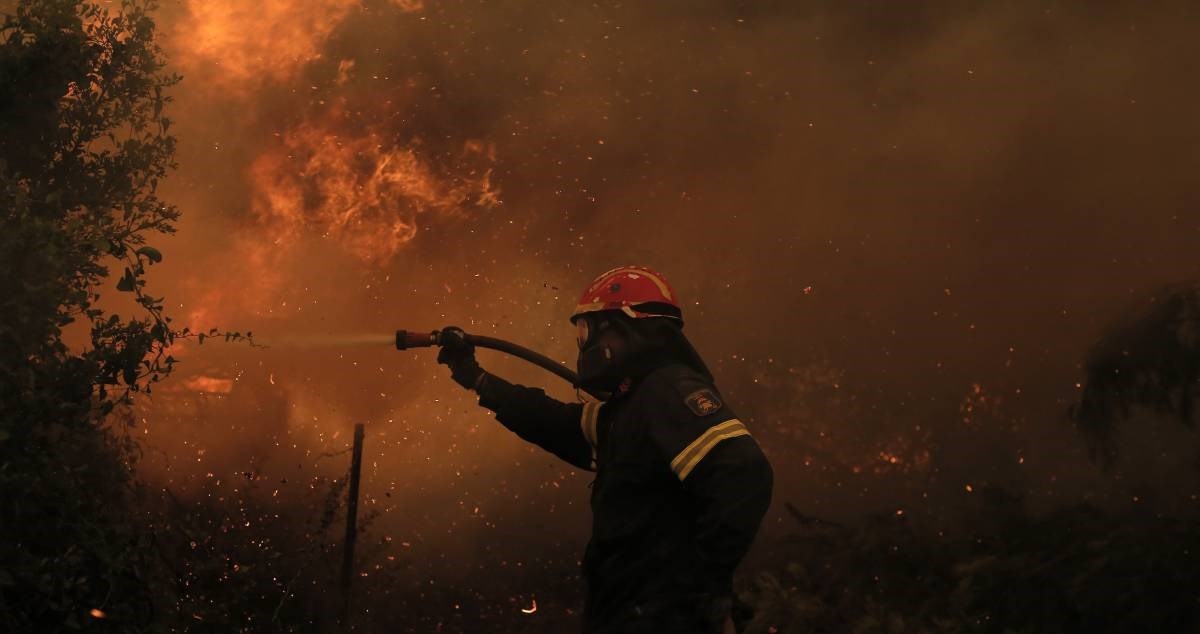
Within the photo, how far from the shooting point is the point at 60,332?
562 cm

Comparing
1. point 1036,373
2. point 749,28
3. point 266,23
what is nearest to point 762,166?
point 749,28

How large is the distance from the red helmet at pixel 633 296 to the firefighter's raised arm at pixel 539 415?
55cm

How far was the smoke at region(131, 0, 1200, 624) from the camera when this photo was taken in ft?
34.2

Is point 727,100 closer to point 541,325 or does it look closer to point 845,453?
point 541,325

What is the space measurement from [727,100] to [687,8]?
1363 mm

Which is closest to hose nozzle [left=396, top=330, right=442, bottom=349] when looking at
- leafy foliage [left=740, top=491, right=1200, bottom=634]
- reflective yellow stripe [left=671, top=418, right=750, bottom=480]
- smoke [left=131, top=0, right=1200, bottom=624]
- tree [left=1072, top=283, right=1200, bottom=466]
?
reflective yellow stripe [left=671, top=418, right=750, bottom=480]

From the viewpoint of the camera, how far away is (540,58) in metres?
13.0

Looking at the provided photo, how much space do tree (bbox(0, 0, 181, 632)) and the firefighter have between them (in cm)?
219

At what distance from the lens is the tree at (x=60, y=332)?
4984 millimetres

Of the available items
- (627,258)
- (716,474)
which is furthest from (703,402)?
(627,258)

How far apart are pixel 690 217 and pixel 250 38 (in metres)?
5.34

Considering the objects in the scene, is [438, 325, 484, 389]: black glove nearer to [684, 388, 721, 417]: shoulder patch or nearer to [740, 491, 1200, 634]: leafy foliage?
[684, 388, 721, 417]: shoulder patch

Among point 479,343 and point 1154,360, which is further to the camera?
point 1154,360

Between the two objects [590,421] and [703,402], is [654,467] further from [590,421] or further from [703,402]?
[590,421]
